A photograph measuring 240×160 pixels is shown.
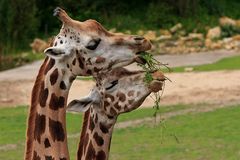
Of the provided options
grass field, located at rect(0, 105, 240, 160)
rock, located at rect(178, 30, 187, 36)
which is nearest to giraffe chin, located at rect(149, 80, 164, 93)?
grass field, located at rect(0, 105, 240, 160)

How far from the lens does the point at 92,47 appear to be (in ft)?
16.9

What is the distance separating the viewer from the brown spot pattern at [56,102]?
5.01m

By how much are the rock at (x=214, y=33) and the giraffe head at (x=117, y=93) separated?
27.4 meters

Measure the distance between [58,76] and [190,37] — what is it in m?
27.7

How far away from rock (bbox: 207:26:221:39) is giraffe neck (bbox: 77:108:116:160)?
27441 millimetres

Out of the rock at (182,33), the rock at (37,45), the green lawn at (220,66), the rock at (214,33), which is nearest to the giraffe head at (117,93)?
the green lawn at (220,66)

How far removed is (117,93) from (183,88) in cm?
1412

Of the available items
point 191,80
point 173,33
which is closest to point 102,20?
point 173,33

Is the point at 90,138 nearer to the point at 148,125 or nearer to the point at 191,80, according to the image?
the point at 148,125

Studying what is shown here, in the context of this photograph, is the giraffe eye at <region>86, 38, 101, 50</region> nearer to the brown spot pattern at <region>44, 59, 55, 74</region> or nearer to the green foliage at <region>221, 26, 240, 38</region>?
the brown spot pattern at <region>44, 59, 55, 74</region>

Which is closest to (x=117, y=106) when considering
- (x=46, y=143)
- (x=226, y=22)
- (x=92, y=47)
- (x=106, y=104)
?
(x=106, y=104)

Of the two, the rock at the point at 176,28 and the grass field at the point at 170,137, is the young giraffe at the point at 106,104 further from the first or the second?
the rock at the point at 176,28

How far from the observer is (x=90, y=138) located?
5.28 meters

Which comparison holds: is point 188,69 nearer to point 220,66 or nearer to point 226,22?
point 220,66
